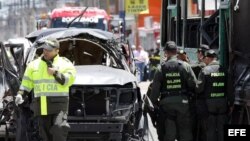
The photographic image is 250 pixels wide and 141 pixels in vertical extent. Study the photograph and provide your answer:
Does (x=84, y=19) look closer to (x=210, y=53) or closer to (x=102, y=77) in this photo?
(x=102, y=77)

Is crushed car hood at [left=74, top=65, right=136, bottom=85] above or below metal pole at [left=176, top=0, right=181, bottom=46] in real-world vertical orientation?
below

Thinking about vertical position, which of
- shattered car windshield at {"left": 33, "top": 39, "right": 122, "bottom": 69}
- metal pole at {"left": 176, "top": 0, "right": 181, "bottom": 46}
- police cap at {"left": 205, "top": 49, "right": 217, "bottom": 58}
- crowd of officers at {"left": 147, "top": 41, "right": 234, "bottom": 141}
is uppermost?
→ metal pole at {"left": 176, "top": 0, "right": 181, "bottom": 46}

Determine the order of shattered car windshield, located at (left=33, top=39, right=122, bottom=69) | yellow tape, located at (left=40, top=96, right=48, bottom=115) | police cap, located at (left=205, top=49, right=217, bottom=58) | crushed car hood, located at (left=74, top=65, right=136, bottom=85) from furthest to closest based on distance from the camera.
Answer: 1. shattered car windshield, located at (left=33, top=39, right=122, bottom=69)
2. crushed car hood, located at (left=74, top=65, right=136, bottom=85)
3. police cap, located at (left=205, top=49, right=217, bottom=58)
4. yellow tape, located at (left=40, top=96, right=48, bottom=115)

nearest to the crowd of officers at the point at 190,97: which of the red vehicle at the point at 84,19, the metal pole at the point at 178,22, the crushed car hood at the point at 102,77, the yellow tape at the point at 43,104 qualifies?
the crushed car hood at the point at 102,77

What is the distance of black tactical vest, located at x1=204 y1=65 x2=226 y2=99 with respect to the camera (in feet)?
29.1

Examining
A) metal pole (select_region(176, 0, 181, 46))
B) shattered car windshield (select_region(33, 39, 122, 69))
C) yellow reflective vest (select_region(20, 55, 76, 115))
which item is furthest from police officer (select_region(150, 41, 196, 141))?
metal pole (select_region(176, 0, 181, 46))

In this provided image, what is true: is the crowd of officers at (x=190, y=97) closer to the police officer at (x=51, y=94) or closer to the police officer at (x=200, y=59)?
the police officer at (x=200, y=59)

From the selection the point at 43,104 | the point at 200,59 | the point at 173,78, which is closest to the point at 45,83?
the point at 43,104

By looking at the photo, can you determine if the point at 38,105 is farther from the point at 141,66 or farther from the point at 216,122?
the point at 141,66

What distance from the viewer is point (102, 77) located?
9.23 m

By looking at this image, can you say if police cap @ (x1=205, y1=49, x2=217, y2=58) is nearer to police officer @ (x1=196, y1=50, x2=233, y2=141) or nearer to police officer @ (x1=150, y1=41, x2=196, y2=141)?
police officer @ (x1=196, y1=50, x2=233, y2=141)

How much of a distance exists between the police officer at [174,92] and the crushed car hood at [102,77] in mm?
481

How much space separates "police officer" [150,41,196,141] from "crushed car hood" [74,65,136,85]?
1.58 ft

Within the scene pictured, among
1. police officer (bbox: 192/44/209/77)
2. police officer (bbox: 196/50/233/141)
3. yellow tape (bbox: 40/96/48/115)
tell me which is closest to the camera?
yellow tape (bbox: 40/96/48/115)
